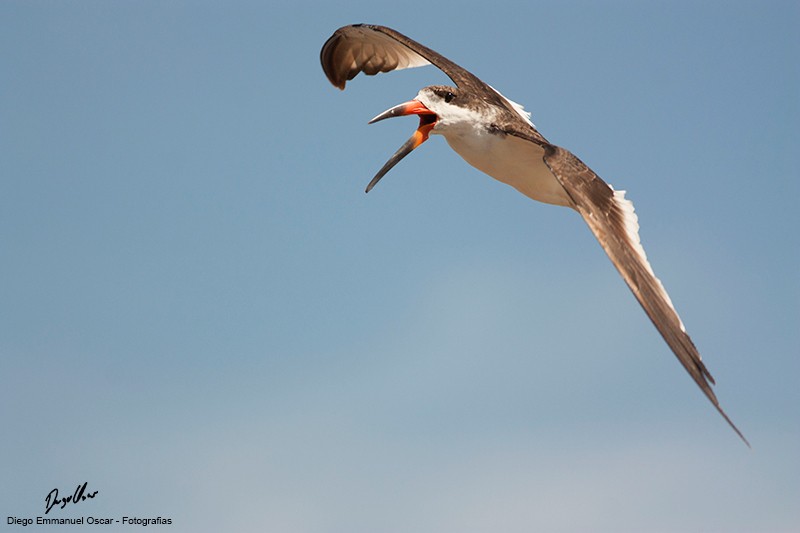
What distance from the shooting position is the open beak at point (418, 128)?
11445 mm

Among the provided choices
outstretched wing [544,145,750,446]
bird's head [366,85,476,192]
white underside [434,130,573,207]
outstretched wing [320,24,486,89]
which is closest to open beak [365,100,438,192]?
bird's head [366,85,476,192]

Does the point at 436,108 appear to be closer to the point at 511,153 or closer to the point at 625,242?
the point at 511,153

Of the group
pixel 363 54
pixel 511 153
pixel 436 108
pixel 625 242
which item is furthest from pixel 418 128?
pixel 363 54

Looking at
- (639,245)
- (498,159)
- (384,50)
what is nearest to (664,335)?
(639,245)

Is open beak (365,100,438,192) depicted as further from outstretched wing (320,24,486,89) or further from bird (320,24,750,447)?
outstretched wing (320,24,486,89)

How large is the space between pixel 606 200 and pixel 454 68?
419 cm

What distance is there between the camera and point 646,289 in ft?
28.7

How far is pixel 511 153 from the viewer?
11320 mm

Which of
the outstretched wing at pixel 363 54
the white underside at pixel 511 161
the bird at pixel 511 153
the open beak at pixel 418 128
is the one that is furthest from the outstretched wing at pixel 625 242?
the outstretched wing at pixel 363 54

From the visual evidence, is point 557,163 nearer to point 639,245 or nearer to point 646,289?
point 639,245

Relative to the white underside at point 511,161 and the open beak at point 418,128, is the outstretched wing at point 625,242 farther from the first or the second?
the open beak at point 418,128

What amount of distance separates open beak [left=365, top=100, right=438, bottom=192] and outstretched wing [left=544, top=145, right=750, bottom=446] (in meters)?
1.95

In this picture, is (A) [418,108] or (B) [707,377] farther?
(A) [418,108]

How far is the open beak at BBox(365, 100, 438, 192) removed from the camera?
11445mm
